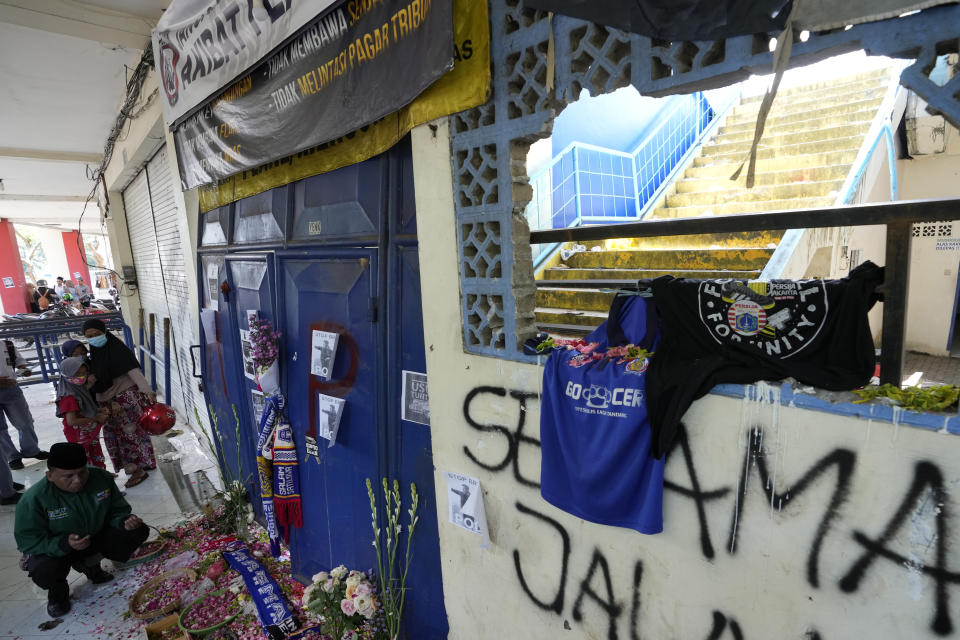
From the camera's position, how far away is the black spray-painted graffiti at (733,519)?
1.44 m

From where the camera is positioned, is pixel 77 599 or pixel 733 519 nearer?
pixel 733 519

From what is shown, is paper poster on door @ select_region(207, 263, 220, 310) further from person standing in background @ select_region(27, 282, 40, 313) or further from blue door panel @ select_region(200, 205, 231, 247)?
person standing in background @ select_region(27, 282, 40, 313)

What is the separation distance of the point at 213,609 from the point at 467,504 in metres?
2.72

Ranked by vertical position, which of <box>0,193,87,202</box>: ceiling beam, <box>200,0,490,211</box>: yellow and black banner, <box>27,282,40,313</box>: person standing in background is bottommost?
<box>27,282,40,313</box>: person standing in background

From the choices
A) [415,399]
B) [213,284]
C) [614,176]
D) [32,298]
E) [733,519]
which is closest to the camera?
[733,519]

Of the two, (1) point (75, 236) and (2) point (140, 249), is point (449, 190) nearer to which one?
(2) point (140, 249)

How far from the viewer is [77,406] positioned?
5.44m

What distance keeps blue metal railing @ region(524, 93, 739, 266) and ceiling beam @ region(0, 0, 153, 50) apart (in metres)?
4.77

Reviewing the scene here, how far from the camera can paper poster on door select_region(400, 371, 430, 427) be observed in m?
3.04

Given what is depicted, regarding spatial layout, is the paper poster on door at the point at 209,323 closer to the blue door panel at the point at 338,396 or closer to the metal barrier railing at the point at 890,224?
the blue door panel at the point at 338,396

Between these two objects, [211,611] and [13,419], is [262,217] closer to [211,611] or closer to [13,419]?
[211,611]

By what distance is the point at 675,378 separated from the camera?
1.81 m

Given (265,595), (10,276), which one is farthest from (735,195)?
(10,276)

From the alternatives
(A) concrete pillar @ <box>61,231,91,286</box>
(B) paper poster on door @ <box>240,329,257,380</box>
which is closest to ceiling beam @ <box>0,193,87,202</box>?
(B) paper poster on door @ <box>240,329,257,380</box>
